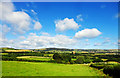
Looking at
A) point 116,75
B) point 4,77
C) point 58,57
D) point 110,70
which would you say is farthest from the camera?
point 58,57

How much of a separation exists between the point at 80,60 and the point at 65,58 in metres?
13.3

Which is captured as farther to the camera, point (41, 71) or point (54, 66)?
point (54, 66)

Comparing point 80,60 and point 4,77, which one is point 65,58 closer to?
point 80,60

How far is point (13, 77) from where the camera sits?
82.7ft

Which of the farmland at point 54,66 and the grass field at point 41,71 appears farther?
the farmland at point 54,66

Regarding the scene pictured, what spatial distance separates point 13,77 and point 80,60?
6831 centimetres

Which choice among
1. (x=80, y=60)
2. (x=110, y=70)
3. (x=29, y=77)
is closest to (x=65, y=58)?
(x=80, y=60)

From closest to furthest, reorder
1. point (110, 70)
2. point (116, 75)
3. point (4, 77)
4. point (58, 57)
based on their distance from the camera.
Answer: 1. point (4, 77)
2. point (116, 75)
3. point (110, 70)
4. point (58, 57)

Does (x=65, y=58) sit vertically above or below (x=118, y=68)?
below

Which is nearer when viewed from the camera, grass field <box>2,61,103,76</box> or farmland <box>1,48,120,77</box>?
grass field <box>2,61,103,76</box>

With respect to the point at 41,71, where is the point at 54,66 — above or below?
below

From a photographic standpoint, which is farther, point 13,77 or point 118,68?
point 118,68

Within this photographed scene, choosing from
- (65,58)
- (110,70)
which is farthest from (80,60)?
(110,70)

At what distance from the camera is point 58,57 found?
83.8m
